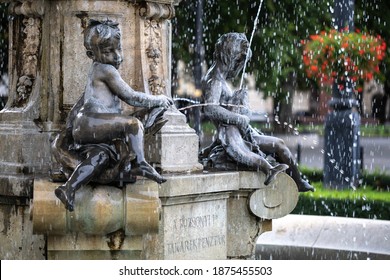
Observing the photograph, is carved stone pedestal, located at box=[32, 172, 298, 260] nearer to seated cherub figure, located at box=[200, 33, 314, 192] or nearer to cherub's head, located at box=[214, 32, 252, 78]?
seated cherub figure, located at box=[200, 33, 314, 192]

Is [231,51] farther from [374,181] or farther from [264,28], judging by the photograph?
[264,28]

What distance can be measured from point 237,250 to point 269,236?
2457mm

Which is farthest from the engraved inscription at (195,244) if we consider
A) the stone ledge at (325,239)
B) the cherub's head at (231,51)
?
the stone ledge at (325,239)

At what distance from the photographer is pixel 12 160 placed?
358 inches

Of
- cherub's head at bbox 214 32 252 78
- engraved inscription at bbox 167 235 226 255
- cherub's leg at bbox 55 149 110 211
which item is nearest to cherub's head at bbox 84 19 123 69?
cherub's leg at bbox 55 149 110 211

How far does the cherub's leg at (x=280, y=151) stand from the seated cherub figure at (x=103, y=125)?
1589 millimetres

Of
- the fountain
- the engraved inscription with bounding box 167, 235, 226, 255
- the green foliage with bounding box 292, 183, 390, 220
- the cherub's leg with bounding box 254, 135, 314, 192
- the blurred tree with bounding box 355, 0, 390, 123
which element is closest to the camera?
the fountain

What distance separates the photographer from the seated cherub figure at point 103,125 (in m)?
Result: 8.12

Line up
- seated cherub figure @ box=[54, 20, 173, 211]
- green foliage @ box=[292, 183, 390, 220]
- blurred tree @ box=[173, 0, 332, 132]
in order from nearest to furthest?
seated cherub figure @ box=[54, 20, 173, 211]
green foliage @ box=[292, 183, 390, 220]
blurred tree @ box=[173, 0, 332, 132]

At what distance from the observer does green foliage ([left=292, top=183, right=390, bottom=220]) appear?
46.3 ft

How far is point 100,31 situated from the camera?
8312mm

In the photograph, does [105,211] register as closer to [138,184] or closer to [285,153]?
[138,184]

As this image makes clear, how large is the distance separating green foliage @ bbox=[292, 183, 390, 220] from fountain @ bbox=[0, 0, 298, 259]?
15.4 feet

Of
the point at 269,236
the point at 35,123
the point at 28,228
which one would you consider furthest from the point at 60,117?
the point at 269,236
